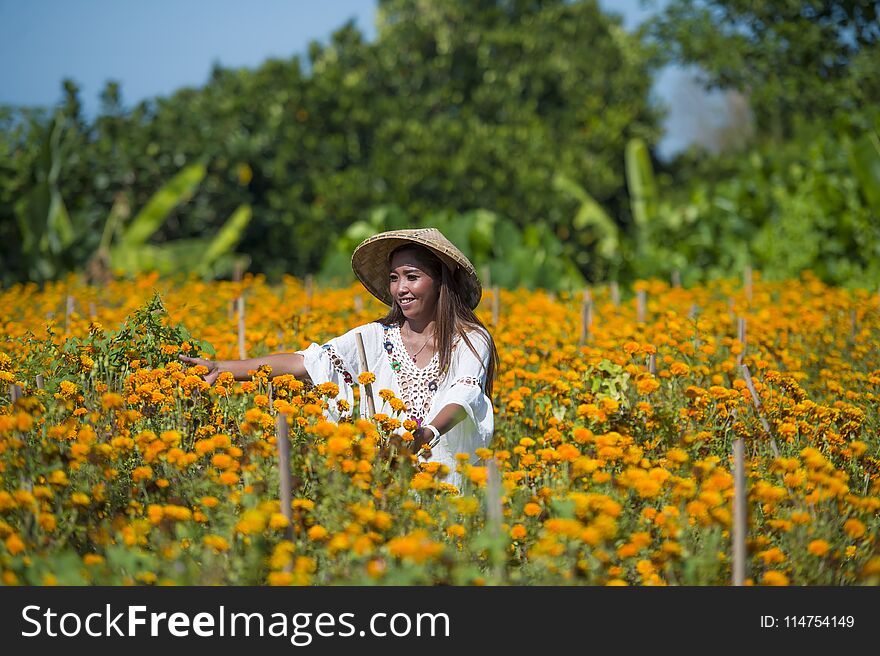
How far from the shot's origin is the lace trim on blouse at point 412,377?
344cm

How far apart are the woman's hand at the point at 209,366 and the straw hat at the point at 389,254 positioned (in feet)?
2.15

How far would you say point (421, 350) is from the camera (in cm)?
350

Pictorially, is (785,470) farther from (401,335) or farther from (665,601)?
(401,335)

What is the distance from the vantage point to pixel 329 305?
22.7 feet

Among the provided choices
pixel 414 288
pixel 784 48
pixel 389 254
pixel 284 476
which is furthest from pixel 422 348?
pixel 784 48

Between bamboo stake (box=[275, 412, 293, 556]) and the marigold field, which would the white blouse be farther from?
bamboo stake (box=[275, 412, 293, 556])

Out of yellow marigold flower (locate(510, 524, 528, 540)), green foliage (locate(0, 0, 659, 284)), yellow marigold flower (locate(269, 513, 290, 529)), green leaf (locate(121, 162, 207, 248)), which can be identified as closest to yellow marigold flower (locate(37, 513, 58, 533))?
yellow marigold flower (locate(269, 513, 290, 529))

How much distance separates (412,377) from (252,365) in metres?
0.57

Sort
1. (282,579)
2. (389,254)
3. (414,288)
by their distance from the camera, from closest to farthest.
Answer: (282,579) → (414,288) → (389,254)

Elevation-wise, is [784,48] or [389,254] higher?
[784,48]

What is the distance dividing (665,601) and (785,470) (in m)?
0.79

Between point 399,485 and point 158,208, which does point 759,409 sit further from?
point 158,208

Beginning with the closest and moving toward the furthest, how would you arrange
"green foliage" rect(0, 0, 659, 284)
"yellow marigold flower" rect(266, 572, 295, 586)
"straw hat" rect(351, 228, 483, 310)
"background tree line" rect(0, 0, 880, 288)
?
"yellow marigold flower" rect(266, 572, 295, 586)
"straw hat" rect(351, 228, 483, 310)
"background tree line" rect(0, 0, 880, 288)
"green foliage" rect(0, 0, 659, 284)

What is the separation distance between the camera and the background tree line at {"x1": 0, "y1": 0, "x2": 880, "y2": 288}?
37.2ft
